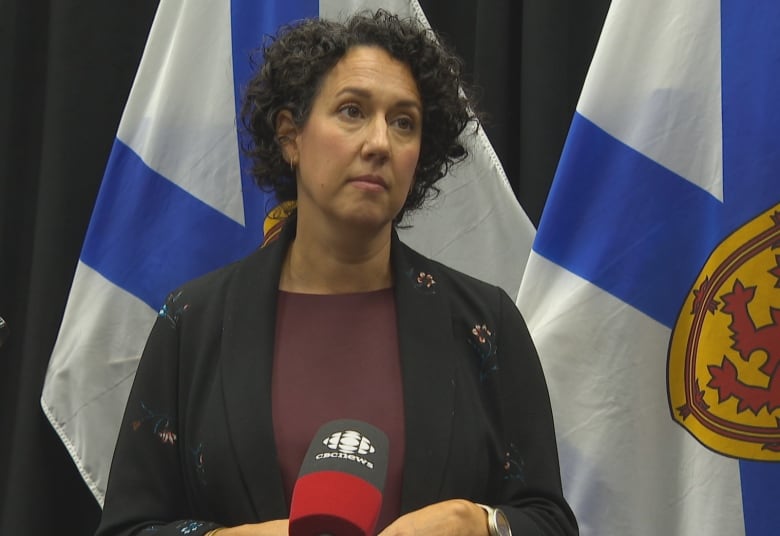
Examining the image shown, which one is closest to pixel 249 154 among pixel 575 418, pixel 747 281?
pixel 575 418

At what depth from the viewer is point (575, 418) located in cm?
168

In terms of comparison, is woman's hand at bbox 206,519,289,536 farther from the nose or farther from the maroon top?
the nose

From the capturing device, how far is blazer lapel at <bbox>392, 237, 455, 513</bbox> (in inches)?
46.2

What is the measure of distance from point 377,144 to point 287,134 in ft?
0.60

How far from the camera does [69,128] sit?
2.14 meters

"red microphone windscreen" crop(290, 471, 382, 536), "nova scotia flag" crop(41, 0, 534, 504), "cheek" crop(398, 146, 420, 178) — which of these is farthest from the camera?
"nova scotia flag" crop(41, 0, 534, 504)

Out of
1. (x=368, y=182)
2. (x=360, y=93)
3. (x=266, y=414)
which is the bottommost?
(x=266, y=414)

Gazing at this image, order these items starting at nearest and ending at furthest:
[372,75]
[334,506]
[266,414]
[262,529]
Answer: [334,506]
[262,529]
[266,414]
[372,75]

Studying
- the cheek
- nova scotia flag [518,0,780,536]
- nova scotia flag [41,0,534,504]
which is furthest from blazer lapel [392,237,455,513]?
nova scotia flag [41,0,534,504]

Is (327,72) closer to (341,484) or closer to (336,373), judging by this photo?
(336,373)

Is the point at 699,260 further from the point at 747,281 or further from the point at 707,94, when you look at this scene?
the point at 707,94

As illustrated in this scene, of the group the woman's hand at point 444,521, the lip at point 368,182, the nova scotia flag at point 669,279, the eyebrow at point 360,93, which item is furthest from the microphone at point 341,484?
the nova scotia flag at point 669,279

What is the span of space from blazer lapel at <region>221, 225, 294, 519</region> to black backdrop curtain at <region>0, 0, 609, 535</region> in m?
0.83

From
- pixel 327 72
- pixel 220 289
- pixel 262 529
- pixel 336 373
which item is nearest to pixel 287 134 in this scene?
pixel 327 72
